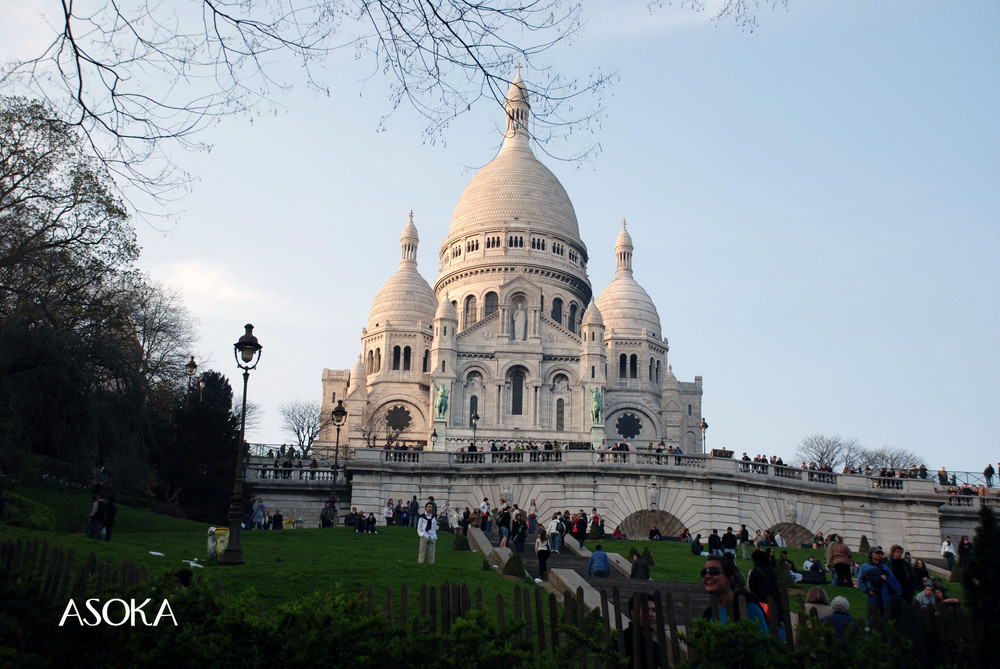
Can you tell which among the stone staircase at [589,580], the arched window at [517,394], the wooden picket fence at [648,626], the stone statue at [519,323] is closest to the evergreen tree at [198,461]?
the stone staircase at [589,580]

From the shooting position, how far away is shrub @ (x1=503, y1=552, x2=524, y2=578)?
1972 centimetres

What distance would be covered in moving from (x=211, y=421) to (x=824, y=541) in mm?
19936

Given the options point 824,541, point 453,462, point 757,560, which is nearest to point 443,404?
point 453,462

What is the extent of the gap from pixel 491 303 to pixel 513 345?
30.3 ft

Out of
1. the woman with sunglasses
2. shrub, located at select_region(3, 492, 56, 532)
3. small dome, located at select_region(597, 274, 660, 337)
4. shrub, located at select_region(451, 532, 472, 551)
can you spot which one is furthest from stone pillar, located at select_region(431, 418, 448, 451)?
the woman with sunglasses

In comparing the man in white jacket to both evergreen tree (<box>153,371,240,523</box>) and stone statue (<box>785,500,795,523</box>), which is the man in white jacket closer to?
evergreen tree (<box>153,371,240,523</box>)

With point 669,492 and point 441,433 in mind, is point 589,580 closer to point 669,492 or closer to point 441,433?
point 669,492

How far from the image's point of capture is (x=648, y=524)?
3431 centimetres

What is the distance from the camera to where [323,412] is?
81.3 metres

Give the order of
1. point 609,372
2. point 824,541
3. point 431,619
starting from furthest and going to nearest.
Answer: point 609,372 → point 824,541 → point 431,619

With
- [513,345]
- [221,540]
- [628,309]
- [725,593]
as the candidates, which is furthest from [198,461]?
[628,309]

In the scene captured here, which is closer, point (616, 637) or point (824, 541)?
point (616, 637)

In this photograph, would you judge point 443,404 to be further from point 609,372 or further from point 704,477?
point 704,477

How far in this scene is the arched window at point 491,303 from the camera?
8212 cm
